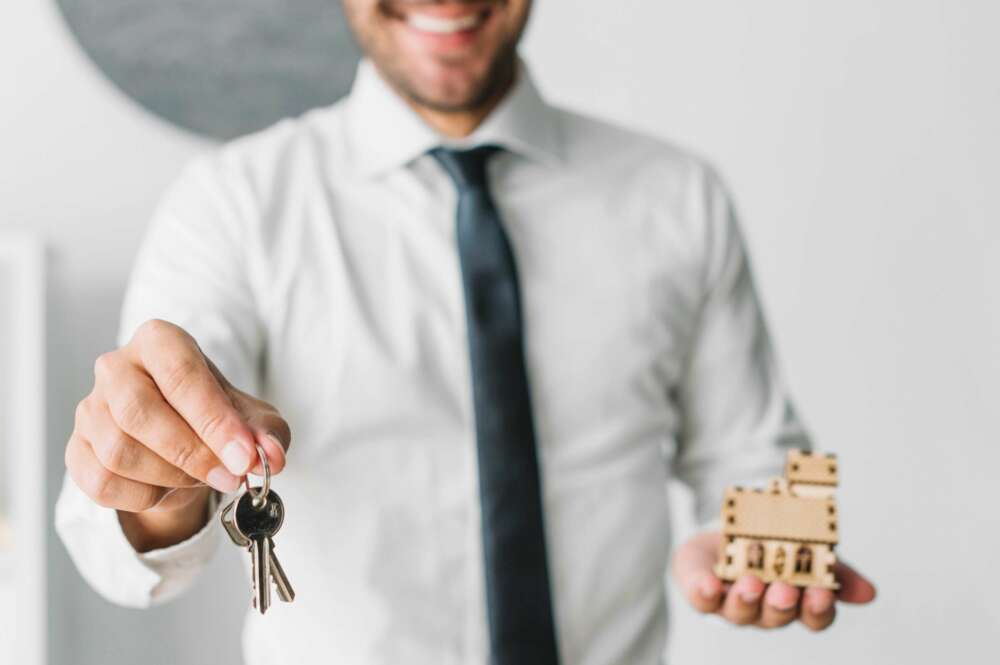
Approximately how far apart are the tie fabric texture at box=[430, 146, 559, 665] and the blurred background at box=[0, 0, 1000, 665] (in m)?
0.76

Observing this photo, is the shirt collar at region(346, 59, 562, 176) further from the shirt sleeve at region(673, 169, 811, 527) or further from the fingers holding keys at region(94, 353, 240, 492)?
the fingers holding keys at region(94, 353, 240, 492)

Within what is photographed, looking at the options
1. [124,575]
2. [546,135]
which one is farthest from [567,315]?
[124,575]

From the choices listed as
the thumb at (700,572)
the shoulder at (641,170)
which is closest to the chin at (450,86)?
the shoulder at (641,170)

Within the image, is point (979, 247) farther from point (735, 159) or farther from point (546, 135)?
point (546, 135)

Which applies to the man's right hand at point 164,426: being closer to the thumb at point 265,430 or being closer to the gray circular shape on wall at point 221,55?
the thumb at point 265,430

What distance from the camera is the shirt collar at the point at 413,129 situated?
107 centimetres

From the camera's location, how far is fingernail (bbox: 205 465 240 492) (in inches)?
21.5

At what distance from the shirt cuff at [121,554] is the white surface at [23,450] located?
0.52m

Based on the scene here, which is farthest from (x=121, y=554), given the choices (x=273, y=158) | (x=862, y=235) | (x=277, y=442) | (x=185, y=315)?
(x=862, y=235)

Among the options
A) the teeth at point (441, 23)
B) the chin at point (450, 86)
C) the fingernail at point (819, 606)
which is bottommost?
the fingernail at point (819, 606)

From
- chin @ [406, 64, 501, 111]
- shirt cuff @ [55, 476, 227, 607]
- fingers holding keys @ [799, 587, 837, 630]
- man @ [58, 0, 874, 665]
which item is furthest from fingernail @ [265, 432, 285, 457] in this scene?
chin @ [406, 64, 501, 111]

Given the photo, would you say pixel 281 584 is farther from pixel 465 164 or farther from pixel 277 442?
pixel 465 164

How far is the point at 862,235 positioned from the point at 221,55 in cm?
101

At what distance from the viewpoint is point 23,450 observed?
134 centimetres
